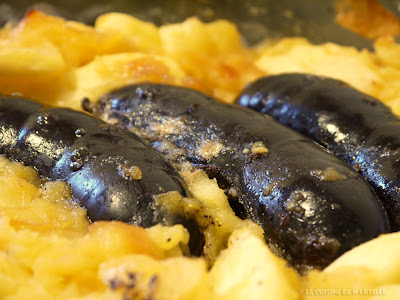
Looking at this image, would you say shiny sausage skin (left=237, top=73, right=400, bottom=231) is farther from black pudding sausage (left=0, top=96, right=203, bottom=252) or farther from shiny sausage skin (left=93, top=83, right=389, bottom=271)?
black pudding sausage (left=0, top=96, right=203, bottom=252)

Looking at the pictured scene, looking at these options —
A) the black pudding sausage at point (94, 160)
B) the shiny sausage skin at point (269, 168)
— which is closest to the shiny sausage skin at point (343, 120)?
the shiny sausage skin at point (269, 168)

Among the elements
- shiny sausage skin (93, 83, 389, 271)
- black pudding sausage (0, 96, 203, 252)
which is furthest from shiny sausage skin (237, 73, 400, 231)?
black pudding sausage (0, 96, 203, 252)

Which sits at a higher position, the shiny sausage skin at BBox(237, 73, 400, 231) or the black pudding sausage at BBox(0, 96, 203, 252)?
the shiny sausage skin at BBox(237, 73, 400, 231)

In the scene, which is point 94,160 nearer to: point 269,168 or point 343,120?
point 269,168

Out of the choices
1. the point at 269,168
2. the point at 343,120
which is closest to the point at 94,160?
the point at 269,168

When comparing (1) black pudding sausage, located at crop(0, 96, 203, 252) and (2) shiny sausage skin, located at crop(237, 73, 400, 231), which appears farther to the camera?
(2) shiny sausage skin, located at crop(237, 73, 400, 231)

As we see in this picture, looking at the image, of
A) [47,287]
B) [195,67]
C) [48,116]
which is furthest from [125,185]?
[195,67]
